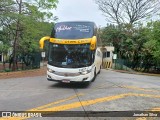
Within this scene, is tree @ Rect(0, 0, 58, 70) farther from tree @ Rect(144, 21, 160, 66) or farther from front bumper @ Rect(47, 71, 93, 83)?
tree @ Rect(144, 21, 160, 66)

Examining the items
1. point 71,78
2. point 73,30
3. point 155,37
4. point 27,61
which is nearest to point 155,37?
point 155,37

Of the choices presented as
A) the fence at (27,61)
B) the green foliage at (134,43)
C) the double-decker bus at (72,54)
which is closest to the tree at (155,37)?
the green foliage at (134,43)

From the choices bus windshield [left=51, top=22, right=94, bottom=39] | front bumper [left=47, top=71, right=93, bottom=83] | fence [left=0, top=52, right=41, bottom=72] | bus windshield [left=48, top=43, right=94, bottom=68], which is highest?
bus windshield [left=51, top=22, right=94, bottom=39]

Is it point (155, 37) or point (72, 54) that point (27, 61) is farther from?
point (72, 54)

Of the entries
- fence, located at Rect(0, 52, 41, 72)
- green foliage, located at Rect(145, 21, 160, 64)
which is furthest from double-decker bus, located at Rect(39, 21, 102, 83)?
green foliage, located at Rect(145, 21, 160, 64)

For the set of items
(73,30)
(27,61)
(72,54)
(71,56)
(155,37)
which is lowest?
(27,61)

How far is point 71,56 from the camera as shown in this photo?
15.0 m

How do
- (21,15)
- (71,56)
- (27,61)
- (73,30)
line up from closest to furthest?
(71,56)
(73,30)
(21,15)
(27,61)

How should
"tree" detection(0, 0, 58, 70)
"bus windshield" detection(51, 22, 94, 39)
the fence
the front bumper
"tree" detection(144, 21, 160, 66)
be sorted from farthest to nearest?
"tree" detection(144, 21, 160, 66) < the fence < "tree" detection(0, 0, 58, 70) < "bus windshield" detection(51, 22, 94, 39) < the front bumper

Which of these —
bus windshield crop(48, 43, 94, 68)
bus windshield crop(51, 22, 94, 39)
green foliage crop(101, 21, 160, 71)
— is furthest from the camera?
green foliage crop(101, 21, 160, 71)

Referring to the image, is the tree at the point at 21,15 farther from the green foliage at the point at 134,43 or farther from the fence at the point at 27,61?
the green foliage at the point at 134,43

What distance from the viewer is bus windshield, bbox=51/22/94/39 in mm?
15383

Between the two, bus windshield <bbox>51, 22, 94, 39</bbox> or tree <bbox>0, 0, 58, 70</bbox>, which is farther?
tree <bbox>0, 0, 58, 70</bbox>

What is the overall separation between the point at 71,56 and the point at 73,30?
1504mm
